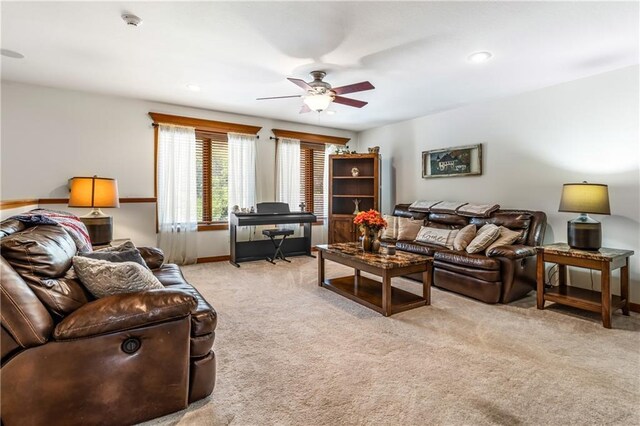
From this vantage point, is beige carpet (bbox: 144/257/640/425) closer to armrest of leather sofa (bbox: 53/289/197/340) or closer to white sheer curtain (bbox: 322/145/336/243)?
armrest of leather sofa (bbox: 53/289/197/340)

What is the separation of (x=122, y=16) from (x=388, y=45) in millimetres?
2118

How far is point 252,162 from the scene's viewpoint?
5461mm

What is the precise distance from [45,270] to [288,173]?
453cm

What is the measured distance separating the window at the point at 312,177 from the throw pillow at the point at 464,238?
302 cm

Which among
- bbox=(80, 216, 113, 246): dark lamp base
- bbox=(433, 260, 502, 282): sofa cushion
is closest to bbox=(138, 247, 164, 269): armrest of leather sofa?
bbox=(80, 216, 113, 246): dark lamp base

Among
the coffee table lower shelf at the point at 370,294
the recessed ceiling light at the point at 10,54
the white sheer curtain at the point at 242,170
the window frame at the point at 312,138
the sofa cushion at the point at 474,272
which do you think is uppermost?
the recessed ceiling light at the point at 10,54

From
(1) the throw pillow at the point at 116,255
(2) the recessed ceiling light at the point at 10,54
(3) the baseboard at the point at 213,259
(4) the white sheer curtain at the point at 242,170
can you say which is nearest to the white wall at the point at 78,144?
(3) the baseboard at the point at 213,259

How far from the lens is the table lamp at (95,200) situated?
3463 millimetres

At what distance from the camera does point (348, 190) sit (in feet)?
20.6

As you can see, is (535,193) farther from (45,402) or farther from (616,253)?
(45,402)

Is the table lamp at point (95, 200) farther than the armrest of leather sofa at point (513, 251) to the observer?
Yes

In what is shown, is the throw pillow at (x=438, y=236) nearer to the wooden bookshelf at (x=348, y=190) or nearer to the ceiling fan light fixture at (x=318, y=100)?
the wooden bookshelf at (x=348, y=190)

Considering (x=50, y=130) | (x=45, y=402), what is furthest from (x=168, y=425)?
(x=50, y=130)

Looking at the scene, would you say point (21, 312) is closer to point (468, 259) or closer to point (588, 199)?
point (468, 259)
